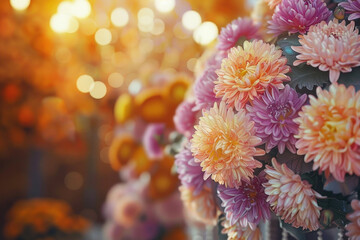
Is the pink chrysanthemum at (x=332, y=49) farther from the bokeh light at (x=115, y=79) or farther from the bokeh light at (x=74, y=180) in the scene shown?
the bokeh light at (x=74, y=180)

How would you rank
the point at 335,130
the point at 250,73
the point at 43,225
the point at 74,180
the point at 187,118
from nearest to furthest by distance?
the point at 335,130
the point at 250,73
the point at 187,118
the point at 43,225
the point at 74,180

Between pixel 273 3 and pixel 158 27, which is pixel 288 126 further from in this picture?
pixel 158 27

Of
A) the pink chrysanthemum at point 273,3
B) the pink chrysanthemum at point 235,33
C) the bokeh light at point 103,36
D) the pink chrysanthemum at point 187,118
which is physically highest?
the bokeh light at point 103,36

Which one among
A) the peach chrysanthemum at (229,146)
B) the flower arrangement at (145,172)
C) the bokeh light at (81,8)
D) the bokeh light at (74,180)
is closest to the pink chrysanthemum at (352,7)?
the peach chrysanthemum at (229,146)

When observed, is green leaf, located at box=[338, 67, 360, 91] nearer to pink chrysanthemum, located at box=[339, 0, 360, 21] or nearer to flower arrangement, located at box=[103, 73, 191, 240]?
pink chrysanthemum, located at box=[339, 0, 360, 21]

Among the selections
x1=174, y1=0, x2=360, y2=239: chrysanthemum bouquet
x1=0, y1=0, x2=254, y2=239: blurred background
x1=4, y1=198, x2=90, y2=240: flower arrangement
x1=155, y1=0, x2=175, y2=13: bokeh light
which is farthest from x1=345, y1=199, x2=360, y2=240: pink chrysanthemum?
x1=4, y1=198, x2=90, y2=240: flower arrangement

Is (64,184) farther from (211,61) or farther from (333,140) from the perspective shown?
(333,140)

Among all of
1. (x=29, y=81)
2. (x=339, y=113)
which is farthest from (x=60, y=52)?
(x=339, y=113)

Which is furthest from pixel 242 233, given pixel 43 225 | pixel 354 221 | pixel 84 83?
pixel 84 83

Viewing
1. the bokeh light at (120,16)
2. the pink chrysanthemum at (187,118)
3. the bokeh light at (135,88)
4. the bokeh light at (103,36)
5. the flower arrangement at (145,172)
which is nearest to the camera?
the pink chrysanthemum at (187,118)
